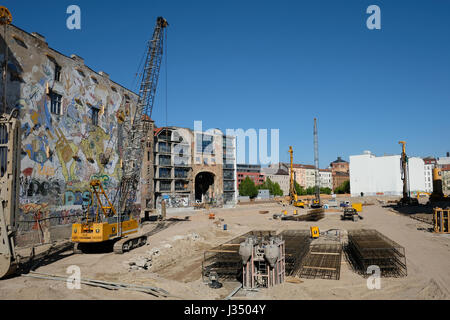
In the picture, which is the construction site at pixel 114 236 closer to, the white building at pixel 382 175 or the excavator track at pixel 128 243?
the excavator track at pixel 128 243

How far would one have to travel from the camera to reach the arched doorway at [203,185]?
94125mm

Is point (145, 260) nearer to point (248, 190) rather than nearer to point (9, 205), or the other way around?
point (9, 205)

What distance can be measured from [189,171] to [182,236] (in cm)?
5352

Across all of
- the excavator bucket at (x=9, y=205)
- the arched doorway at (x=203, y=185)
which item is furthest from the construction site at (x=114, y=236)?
the arched doorway at (x=203, y=185)

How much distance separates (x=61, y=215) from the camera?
29609mm

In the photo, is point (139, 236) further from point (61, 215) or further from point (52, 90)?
point (52, 90)

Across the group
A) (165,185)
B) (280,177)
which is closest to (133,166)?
(165,185)

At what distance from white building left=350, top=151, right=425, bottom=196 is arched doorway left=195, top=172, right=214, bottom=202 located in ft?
211

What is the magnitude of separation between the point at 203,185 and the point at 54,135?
227ft

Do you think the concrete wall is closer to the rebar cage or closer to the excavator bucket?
the excavator bucket

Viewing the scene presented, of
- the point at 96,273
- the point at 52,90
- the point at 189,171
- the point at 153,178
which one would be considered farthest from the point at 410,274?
the point at 189,171

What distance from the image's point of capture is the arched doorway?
94125 millimetres

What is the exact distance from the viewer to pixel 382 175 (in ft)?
417

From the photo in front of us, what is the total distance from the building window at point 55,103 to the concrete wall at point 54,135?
33 centimetres
